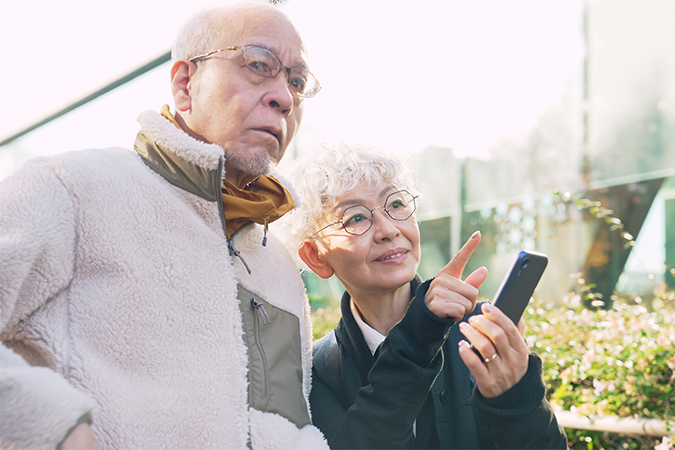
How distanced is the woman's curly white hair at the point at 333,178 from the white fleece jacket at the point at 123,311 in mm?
671

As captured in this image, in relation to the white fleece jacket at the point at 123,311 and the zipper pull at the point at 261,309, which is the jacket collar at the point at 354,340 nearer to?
the white fleece jacket at the point at 123,311

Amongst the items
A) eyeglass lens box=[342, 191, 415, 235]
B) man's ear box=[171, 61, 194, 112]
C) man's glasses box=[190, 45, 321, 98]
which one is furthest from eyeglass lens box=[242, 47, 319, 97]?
eyeglass lens box=[342, 191, 415, 235]

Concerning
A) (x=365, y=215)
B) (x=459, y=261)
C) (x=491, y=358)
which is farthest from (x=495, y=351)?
(x=365, y=215)

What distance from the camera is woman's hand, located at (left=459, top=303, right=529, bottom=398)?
1.53m

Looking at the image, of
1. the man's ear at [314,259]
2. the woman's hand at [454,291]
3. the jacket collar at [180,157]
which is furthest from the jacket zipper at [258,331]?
the man's ear at [314,259]

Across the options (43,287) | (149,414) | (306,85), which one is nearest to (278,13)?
A: (306,85)

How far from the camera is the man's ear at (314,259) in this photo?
2297 mm

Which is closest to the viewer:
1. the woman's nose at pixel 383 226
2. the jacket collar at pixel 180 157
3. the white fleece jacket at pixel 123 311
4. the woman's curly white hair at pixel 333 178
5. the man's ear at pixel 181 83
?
the white fleece jacket at pixel 123 311

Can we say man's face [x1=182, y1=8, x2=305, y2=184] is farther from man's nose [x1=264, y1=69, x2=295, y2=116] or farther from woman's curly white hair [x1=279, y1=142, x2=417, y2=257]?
woman's curly white hair [x1=279, y1=142, x2=417, y2=257]

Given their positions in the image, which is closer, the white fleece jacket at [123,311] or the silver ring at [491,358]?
the white fleece jacket at [123,311]

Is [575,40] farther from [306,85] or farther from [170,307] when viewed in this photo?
[170,307]

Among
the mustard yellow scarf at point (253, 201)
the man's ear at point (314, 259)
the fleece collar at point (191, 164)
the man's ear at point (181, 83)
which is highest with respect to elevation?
the man's ear at point (181, 83)

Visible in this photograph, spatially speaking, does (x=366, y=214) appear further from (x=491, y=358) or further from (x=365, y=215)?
(x=491, y=358)

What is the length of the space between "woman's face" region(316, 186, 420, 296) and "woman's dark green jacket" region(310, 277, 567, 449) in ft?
1.03
